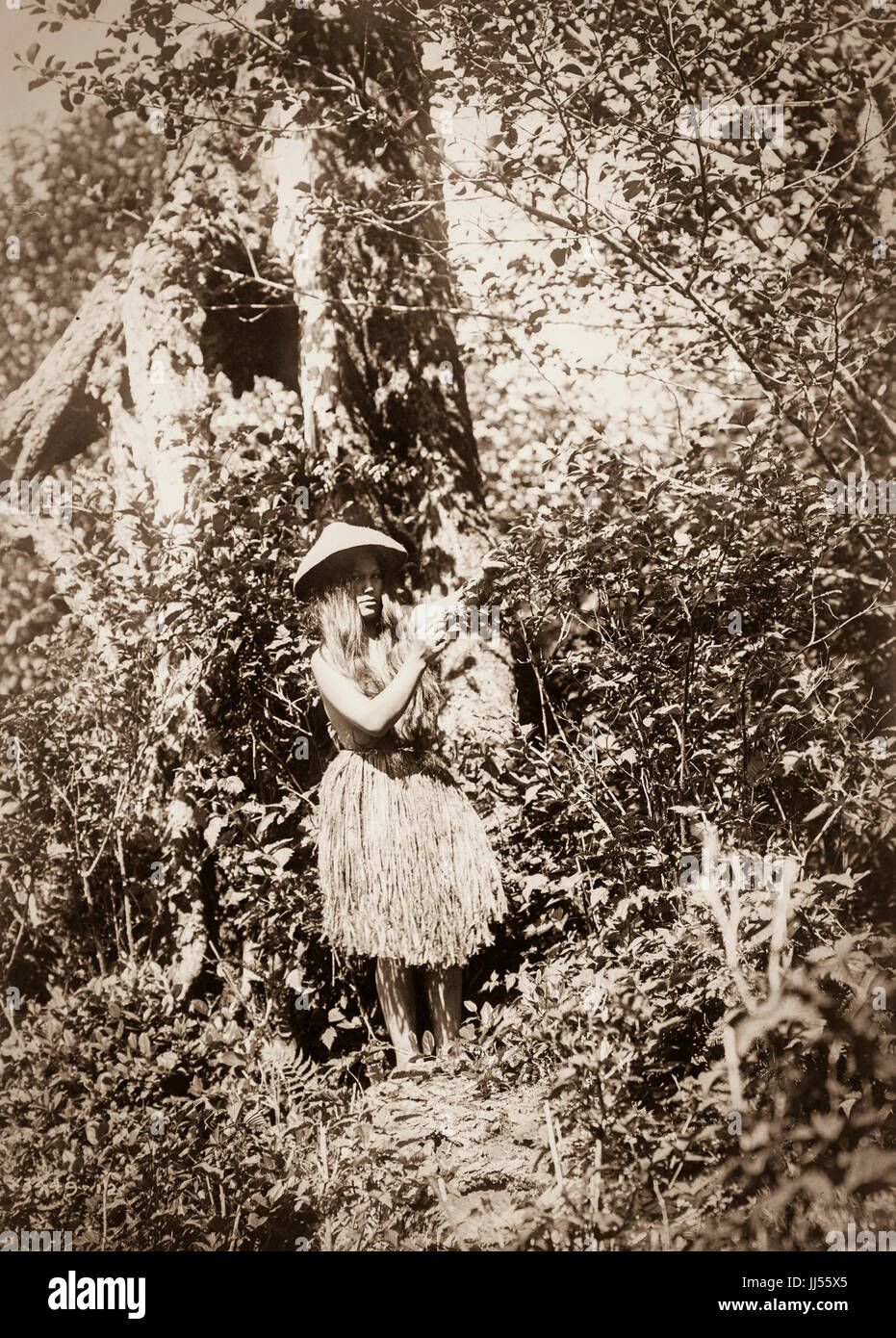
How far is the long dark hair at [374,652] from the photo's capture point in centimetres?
245

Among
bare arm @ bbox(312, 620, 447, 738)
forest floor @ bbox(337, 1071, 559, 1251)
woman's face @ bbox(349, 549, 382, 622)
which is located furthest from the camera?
woman's face @ bbox(349, 549, 382, 622)

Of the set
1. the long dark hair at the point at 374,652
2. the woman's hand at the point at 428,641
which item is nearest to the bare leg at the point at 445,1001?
the long dark hair at the point at 374,652

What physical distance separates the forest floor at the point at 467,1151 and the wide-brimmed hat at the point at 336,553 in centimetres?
119

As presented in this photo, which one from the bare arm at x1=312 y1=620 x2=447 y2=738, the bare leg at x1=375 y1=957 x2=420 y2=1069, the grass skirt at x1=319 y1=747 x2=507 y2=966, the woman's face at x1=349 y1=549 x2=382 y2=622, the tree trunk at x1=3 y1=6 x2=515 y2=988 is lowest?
the bare leg at x1=375 y1=957 x2=420 y2=1069

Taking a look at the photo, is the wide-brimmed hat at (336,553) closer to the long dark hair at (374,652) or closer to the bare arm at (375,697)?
the long dark hair at (374,652)

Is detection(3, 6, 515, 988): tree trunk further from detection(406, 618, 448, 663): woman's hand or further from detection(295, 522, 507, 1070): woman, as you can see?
detection(295, 522, 507, 1070): woman

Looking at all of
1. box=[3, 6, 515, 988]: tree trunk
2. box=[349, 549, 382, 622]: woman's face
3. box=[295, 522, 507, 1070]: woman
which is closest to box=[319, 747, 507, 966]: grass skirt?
box=[295, 522, 507, 1070]: woman

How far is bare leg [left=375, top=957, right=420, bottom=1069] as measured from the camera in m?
2.42

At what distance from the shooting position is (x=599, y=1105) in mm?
2078

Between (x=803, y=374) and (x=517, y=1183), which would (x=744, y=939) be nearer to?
(x=517, y=1183)

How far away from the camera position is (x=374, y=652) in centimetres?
247

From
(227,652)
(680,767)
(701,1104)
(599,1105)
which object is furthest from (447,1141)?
(227,652)

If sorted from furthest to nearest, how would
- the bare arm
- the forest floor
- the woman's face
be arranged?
the woman's face → the bare arm → the forest floor

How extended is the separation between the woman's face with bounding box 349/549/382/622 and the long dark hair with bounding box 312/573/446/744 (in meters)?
0.01
